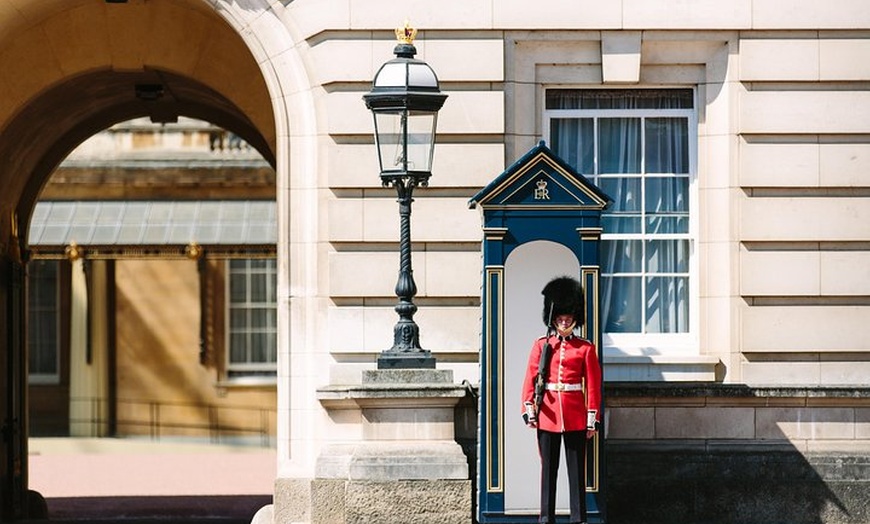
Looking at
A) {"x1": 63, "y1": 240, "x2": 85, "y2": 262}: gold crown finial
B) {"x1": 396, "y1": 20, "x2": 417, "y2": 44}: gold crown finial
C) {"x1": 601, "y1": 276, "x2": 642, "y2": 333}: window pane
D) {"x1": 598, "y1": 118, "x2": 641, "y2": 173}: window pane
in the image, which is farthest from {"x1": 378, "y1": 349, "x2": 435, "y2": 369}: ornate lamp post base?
{"x1": 63, "y1": 240, "x2": 85, "y2": 262}: gold crown finial

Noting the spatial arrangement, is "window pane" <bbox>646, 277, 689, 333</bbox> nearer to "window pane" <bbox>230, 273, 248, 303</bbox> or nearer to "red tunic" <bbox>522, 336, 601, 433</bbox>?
"red tunic" <bbox>522, 336, 601, 433</bbox>

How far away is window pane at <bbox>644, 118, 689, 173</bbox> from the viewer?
50.8 ft

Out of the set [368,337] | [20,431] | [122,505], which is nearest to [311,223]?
[368,337]

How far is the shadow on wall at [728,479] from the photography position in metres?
14.6

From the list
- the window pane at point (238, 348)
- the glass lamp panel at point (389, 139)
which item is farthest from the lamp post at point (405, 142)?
the window pane at point (238, 348)

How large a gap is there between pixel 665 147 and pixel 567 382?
3010 millimetres

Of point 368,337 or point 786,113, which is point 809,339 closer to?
point 786,113

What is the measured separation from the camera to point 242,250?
91.7 ft

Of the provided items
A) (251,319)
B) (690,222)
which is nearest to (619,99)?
(690,222)

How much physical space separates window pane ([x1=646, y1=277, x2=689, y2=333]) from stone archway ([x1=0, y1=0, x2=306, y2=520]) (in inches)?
108

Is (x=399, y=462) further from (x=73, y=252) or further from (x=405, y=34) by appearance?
(x=73, y=252)

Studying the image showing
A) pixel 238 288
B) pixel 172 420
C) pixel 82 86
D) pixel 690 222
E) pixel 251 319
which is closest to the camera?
pixel 690 222

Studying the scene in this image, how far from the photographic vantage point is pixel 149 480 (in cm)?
2495

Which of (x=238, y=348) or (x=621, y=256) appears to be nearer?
Result: (x=621, y=256)
